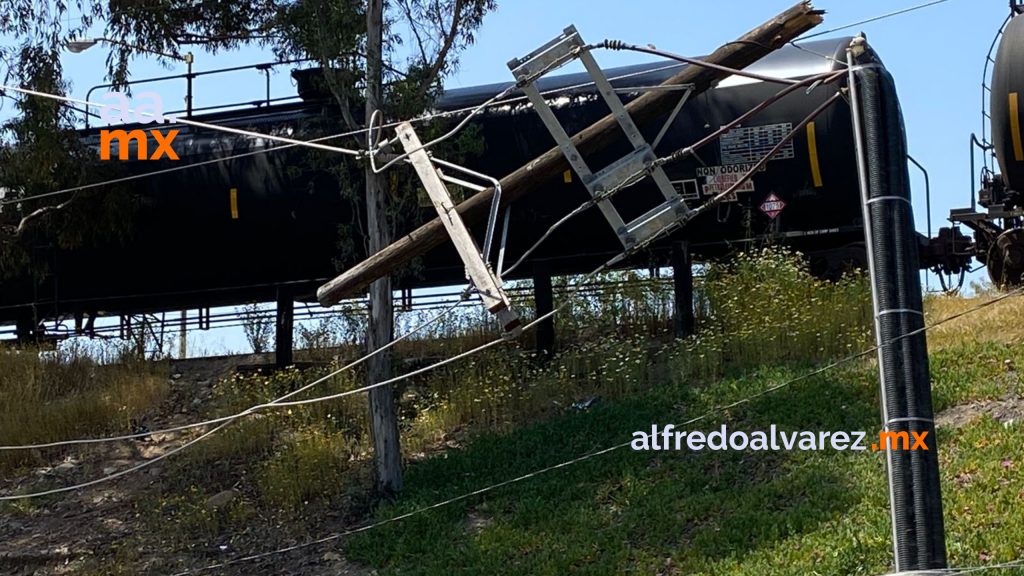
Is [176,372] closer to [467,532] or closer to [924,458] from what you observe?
[467,532]

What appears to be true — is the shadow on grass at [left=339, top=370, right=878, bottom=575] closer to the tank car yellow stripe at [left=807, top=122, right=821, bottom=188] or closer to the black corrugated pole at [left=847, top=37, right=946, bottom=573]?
the tank car yellow stripe at [left=807, top=122, right=821, bottom=188]

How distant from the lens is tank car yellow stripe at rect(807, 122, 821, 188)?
1700cm

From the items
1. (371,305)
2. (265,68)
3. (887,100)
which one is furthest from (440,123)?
(887,100)

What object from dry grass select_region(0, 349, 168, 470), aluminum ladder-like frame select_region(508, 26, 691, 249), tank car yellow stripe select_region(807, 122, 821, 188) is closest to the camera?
aluminum ladder-like frame select_region(508, 26, 691, 249)

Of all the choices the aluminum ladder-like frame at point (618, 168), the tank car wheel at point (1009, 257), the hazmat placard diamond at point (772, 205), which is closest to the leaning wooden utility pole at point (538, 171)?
the aluminum ladder-like frame at point (618, 168)

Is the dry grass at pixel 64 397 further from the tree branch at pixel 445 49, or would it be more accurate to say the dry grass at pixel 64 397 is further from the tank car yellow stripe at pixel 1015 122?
the tank car yellow stripe at pixel 1015 122

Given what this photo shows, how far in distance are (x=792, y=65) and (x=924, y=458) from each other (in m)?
10.8

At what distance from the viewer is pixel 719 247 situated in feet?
62.2

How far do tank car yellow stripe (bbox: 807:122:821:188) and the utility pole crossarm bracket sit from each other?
8445 mm

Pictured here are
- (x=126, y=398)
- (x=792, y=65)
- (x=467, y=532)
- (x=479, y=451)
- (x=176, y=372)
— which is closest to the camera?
(x=467, y=532)

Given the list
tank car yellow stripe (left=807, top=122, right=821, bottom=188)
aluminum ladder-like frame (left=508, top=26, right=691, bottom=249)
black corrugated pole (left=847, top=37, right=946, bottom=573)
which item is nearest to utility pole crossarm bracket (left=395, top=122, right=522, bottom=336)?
aluminum ladder-like frame (left=508, top=26, right=691, bottom=249)

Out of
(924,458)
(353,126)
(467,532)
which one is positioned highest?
(353,126)

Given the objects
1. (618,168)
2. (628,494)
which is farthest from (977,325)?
(618,168)

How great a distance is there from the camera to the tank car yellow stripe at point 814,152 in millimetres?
17000
